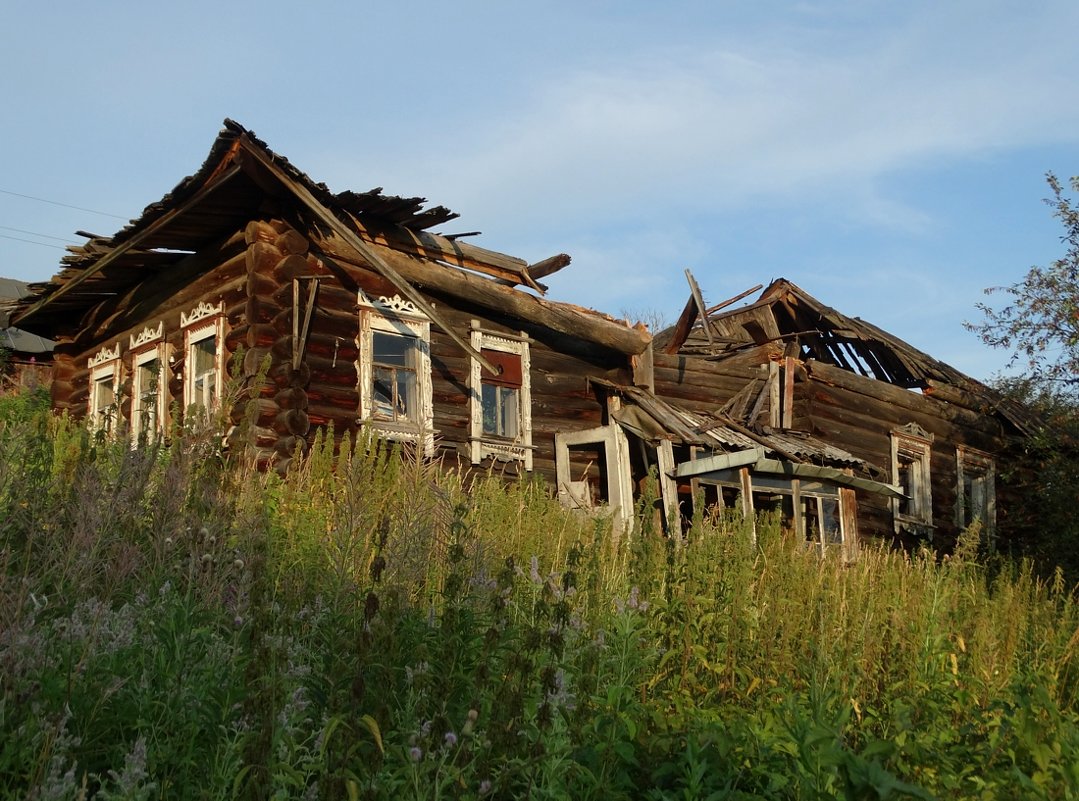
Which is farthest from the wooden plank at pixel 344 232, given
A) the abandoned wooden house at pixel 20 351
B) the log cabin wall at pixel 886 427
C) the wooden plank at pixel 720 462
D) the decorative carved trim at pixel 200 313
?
the abandoned wooden house at pixel 20 351

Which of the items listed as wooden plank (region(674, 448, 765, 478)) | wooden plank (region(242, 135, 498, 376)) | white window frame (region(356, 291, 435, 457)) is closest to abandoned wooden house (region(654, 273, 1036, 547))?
wooden plank (region(674, 448, 765, 478))

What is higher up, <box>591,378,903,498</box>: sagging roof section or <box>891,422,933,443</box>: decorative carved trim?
<box>891,422,933,443</box>: decorative carved trim

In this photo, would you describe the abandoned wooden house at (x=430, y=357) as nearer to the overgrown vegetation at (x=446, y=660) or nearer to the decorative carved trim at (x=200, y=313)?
the decorative carved trim at (x=200, y=313)

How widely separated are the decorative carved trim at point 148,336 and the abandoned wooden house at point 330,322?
0.03 m

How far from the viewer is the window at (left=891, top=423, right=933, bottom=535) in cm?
1847

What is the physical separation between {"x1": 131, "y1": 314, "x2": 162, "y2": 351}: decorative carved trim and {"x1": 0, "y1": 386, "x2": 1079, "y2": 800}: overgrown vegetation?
6.79 metres

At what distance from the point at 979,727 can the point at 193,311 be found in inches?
395

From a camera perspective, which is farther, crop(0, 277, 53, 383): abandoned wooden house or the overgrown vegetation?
crop(0, 277, 53, 383): abandoned wooden house

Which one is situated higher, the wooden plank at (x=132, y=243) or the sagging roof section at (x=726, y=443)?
the wooden plank at (x=132, y=243)

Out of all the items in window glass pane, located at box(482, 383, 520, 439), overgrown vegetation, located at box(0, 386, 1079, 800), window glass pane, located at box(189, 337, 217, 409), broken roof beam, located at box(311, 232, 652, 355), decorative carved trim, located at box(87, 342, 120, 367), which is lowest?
overgrown vegetation, located at box(0, 386, 1079, 800)

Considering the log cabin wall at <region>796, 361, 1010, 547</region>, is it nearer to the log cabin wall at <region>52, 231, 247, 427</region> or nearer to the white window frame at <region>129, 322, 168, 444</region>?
the log cabin wall at <region>52, 231, 247, 427</region>

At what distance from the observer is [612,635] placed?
494cm

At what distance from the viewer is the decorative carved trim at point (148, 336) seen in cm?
1326

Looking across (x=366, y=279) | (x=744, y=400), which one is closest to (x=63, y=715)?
(x=366, y=279)
